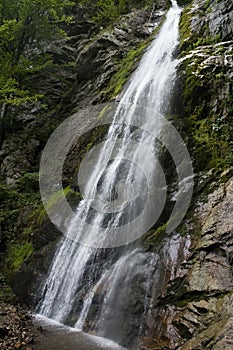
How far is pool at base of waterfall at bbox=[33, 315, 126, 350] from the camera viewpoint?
5.43m

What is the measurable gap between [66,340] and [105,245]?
2101 mm

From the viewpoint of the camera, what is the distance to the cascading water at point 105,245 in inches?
246

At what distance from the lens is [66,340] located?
575cm

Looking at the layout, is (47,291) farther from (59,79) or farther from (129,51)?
(59,79)

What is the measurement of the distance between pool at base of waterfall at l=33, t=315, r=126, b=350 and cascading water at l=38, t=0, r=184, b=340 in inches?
8.3

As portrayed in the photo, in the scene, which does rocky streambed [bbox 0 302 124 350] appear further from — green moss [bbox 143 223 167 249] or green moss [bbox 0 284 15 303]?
green moss [bbox 143 223 167 249]

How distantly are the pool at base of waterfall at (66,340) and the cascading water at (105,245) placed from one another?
8.3 inches

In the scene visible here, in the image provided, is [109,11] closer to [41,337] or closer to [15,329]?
[15,329]

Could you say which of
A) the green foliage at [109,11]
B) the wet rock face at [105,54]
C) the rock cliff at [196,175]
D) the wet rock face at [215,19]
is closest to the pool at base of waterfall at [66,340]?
the rock cliff at [196,175]

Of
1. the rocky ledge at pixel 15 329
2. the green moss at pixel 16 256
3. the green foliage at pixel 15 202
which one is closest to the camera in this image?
the rocky ledge at pixel 15 329

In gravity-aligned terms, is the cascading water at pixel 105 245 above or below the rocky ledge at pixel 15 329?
above

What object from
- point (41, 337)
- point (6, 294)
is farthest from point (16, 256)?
point (41, 337)

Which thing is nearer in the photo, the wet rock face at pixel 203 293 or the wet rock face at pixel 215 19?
the wet rock face at pixel 203 293

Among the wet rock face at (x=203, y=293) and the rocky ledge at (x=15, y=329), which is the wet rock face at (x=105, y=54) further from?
the wet rock face at (x=203, y=293)
